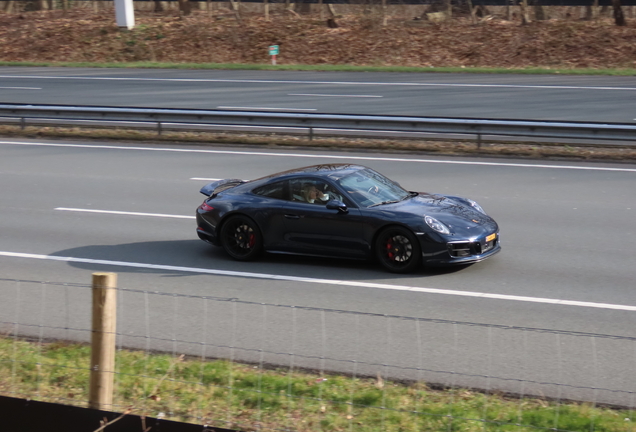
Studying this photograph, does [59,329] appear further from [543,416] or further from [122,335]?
[543,416]

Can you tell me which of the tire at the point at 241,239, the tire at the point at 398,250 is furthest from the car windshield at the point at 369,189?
the tire at the point at 241,239

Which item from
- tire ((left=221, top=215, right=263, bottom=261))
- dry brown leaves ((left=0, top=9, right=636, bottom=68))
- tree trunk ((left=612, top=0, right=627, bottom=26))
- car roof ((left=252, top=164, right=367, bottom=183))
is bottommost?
tire ((left=221, top=215, right=263, bottom=261))

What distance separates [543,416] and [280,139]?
48.5 feet

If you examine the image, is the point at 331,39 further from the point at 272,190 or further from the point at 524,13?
the point at 272,190

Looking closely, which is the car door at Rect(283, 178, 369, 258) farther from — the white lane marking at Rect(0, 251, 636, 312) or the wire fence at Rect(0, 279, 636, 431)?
the wire fence at Rect(0, 279, 636, 431)

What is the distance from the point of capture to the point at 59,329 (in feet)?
27.0

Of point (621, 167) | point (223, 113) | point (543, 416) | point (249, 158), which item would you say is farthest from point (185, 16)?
point (543, 416)

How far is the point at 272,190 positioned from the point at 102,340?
6.08 metres

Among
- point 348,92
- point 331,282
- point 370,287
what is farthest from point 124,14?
point 370,287

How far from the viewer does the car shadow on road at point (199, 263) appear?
10.2 metres

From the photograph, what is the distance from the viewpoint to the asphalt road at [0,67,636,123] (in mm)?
23094

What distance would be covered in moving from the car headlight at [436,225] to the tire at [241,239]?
229 cm

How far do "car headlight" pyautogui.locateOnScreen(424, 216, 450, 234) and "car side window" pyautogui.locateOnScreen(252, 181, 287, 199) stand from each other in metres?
2.00

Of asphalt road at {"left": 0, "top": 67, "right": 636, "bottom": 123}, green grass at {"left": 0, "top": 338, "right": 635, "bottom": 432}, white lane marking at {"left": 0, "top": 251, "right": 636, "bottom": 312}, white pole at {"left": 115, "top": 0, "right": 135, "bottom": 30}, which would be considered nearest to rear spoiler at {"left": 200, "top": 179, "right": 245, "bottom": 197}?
white lane marking at {"left": 0, "top": 251, "right": 636, "bottom": 312}
